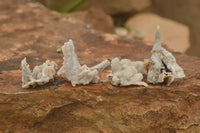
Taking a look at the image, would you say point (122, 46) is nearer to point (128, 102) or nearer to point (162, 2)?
point (128, 102)

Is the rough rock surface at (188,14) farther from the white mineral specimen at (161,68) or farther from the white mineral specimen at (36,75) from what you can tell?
the white mineral specimen at (36,75)

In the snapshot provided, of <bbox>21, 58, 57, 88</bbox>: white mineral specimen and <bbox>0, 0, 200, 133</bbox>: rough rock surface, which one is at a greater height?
<bbox>21, 58, 57, 88</bbox>: white mineral specimen

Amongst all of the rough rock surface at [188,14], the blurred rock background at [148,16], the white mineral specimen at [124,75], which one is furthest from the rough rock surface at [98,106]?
the rough rock surface at [188,14]

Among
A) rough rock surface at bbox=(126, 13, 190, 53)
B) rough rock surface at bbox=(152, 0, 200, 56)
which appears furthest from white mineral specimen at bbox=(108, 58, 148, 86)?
rough rock surface at bbox=(152, 0, 200, 56)

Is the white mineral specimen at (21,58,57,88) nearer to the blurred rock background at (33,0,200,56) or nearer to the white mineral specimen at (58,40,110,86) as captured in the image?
the white mineral specimen at (58,40,110,86)

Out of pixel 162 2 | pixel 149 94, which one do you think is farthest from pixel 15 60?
pixel 162 2

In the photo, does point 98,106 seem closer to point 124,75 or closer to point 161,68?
point 124,75
